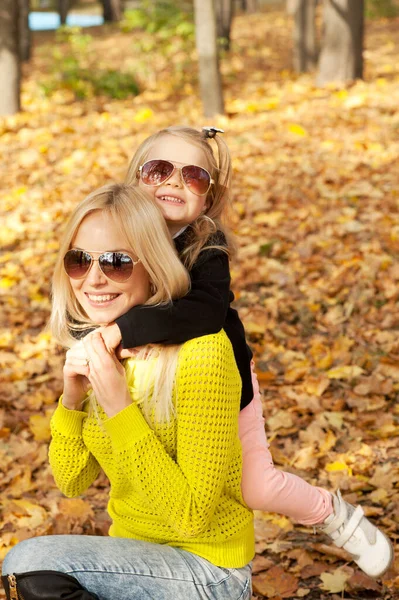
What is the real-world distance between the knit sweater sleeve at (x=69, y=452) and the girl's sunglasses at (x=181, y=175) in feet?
3.03

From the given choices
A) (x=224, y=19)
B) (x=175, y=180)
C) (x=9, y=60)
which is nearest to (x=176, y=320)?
(x=175, y=180)

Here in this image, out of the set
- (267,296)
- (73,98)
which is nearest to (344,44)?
(73,98)

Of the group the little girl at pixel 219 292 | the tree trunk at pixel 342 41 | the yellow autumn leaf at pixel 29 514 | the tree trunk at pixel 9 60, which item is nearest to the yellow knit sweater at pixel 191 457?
the little girl at pixel 219 292

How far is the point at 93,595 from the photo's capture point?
7.37ft

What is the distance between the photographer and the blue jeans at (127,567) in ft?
7.33

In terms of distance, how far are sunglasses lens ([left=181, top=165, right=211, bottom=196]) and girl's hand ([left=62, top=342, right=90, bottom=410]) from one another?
79cm

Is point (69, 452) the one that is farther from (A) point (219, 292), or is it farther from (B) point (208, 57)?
(B) point (208, 57)

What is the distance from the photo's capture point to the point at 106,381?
227cm

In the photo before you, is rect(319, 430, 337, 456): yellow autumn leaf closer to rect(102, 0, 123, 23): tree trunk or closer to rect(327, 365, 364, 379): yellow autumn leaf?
rect(327, 365, 364, 379): yellow autumn leaf

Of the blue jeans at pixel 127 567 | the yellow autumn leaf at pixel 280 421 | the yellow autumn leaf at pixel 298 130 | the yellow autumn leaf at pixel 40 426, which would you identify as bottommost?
the yellow autumn leaf at pixel 40 426

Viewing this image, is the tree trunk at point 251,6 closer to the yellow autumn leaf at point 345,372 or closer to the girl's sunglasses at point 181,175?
the yellow autumn leaf at point 345,372

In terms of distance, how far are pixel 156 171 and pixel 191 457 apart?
118 centimetres

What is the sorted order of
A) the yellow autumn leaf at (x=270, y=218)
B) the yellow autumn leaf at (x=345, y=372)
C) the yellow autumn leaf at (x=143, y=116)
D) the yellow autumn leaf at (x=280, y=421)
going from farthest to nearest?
the yellow autumn leaf at (x=143, y=116) < the yellow autumn leaf at (x=270, y=218) < the yellow autumn leaf at (x=345, y=372) < the yellow autumn leaf at (x=280, y=421)

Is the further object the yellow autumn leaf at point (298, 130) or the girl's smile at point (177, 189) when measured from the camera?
the yellow autumn leaf at point (298, 130)
